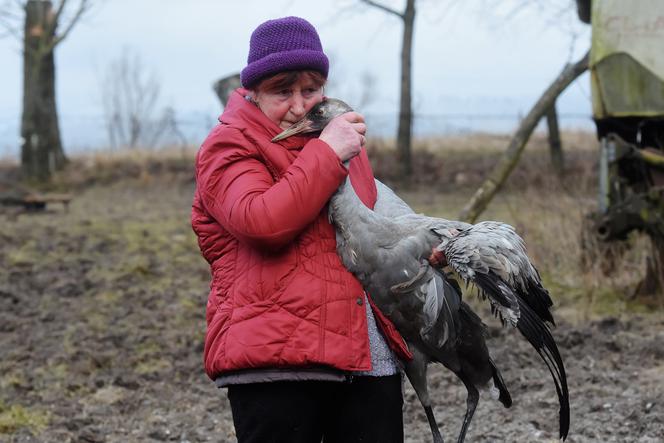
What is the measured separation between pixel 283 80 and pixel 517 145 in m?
6.28

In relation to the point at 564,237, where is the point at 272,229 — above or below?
above

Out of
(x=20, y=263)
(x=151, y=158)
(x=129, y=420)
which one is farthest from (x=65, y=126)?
A: (x=129, y=420)

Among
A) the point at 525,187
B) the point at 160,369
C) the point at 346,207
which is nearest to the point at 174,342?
the point at 160,369

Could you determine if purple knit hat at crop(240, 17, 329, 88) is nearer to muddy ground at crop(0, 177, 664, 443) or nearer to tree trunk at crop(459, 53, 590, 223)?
muddy ground at crop(0, 177, 664, 443)

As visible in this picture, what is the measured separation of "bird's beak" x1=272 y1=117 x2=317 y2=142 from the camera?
2957 mm

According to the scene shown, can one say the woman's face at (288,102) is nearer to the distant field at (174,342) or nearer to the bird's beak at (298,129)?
the bird's beak at (298,129)

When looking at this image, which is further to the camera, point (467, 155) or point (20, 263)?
point (467, 155)

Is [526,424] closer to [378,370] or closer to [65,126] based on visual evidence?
[378,370]

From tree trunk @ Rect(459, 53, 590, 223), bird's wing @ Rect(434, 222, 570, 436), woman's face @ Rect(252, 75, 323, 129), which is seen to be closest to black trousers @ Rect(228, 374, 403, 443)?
bird's wing @ Rect(434, 222, 570, 436)

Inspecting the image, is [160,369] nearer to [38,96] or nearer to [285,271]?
[285,271]

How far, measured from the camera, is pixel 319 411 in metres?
3.00

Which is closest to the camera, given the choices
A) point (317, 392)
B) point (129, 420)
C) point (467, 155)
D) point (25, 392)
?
point (317, 392)

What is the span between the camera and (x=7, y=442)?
535 cm

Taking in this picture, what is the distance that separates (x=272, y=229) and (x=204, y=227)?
1.25ft
